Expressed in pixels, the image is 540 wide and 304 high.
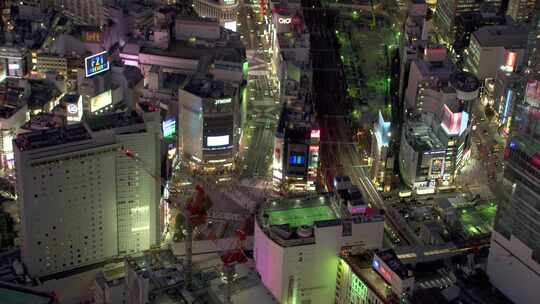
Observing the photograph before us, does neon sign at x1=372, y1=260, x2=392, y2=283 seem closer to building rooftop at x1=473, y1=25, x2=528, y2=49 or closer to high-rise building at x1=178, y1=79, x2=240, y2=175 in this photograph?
high-rise building at x1=178, y1=79, x2=240, y2=175

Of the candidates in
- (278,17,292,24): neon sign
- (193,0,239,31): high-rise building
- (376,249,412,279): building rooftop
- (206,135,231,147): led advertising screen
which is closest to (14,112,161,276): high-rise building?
(206,135,231,147): led advertising screen

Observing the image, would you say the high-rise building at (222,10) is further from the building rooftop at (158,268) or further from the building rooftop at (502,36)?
→ the building rooftop at (158,268)

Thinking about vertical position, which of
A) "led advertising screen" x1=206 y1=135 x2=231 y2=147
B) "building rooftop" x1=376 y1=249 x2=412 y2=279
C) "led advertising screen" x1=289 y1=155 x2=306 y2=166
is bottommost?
"building rooftop" x1=376 y1=249 x2=412 y2=279

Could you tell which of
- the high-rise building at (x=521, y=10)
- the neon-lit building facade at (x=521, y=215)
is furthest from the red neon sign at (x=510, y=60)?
the neon-lit building facade at (x=521, y=215)

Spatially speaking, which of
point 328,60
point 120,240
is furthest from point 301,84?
point 120,240

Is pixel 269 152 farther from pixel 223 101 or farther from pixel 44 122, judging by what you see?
pixel 44 122

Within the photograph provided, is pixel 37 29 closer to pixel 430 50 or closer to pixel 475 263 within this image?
pixel 430 50

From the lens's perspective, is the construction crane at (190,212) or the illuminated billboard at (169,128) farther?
the illuminated billboard at (169,128)
